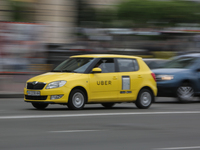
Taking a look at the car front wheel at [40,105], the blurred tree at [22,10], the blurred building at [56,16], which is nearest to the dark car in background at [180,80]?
the car front wheel at [40,105]

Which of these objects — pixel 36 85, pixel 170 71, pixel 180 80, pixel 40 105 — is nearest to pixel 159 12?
pixel 170 71

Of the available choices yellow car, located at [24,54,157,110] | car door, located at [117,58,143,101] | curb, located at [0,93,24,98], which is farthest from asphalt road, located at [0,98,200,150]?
curb, located at [0,93,24,98]

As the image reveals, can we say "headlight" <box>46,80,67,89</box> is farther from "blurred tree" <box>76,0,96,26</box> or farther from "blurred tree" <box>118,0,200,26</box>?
"blurred tree" <box>118,0,200,26</box>

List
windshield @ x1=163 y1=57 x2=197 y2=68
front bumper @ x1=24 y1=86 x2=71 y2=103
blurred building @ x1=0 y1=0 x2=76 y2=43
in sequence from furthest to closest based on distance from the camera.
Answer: blurred building @ x1=0 y1=0 x2=76 y2=43, windshield @ x1=163 y1=57 x2=197 y2=68, front bumper @ x1=24 y1=86 x2=71 y2=103

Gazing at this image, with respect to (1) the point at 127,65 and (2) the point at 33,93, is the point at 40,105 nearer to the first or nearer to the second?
(2) the point at 33,93

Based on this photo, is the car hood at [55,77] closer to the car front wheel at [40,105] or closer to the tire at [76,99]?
the tire at [76,99]

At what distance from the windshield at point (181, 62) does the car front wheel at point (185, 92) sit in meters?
→ 0.79

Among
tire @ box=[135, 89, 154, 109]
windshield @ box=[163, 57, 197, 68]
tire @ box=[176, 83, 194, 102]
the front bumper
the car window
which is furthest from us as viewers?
windshield @ box=[163, 57, 197, 68]

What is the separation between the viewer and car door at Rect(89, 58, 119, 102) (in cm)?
1162

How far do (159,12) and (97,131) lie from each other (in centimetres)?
3210

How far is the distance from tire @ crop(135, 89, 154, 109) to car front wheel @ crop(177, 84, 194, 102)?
262 cm

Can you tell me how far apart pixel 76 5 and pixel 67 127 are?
811 inches

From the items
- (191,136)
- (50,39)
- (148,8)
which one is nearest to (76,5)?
(50,39)

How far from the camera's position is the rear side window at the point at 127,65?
1232cm
